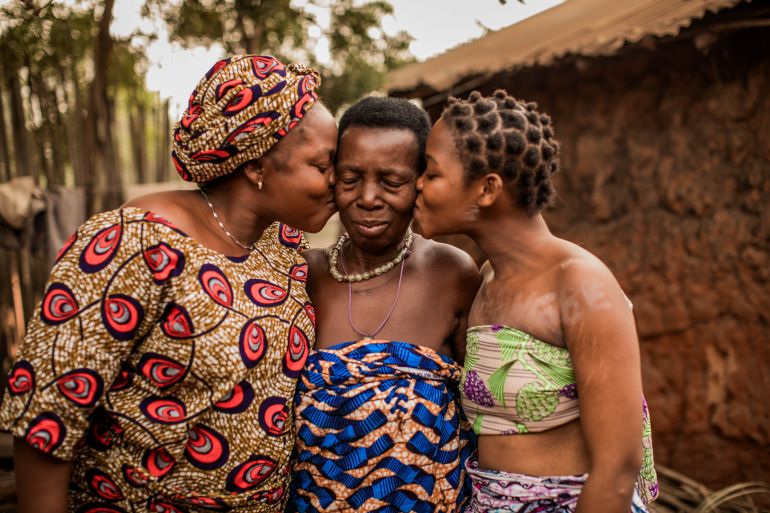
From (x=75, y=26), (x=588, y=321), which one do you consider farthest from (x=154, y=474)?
(x=75, y=26)

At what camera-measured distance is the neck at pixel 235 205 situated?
6.85 feet

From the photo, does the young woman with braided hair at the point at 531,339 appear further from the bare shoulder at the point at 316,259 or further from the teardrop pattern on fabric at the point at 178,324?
the teardrop pattern on fabric at the point at 178,324

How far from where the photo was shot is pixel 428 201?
2.05 metres

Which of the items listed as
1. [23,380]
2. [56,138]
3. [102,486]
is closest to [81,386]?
[23,380]

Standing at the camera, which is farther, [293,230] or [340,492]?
[293,230]

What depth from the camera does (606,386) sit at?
168cm

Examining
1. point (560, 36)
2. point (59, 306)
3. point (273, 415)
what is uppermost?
point (560, 36)

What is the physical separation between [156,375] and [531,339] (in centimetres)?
106

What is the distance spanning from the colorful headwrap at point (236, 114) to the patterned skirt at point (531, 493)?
123 cm

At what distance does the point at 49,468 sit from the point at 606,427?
4.89ft

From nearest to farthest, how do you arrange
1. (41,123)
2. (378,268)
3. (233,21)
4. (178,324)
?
1. (178,324)
2. (378,268)
3. (41,123)
4. (233,21)

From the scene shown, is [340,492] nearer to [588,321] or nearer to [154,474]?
[154,474]

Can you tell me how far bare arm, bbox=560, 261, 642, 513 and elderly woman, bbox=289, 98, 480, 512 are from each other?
52cm

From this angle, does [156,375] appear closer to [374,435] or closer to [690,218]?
[374,435]
